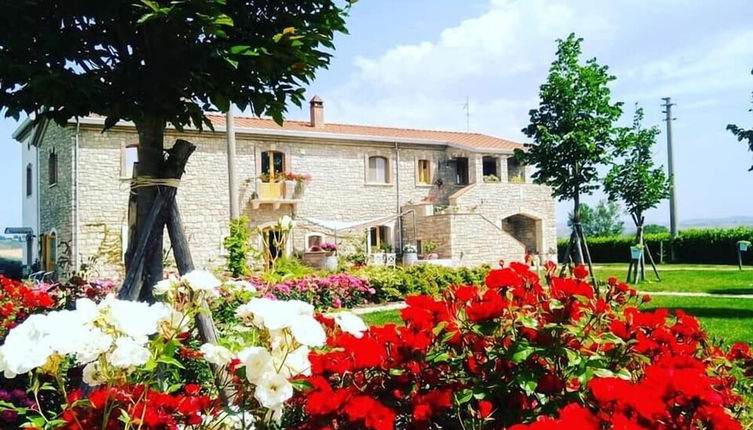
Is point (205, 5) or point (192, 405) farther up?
point (205, 5)

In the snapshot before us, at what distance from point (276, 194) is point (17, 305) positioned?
50.6 feet

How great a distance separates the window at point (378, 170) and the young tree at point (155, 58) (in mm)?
19376

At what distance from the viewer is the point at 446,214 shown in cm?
2175

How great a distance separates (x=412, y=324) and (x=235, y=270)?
10789 millimetres

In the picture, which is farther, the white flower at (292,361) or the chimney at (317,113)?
the chimney at (317,113)

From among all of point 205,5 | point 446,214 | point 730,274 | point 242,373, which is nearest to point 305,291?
point 205,5

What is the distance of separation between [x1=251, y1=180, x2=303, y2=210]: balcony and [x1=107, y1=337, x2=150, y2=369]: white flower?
18955 mm

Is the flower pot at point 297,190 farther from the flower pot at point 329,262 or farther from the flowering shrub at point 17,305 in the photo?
the flowering shrub at point 17,305

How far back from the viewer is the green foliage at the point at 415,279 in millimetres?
12367

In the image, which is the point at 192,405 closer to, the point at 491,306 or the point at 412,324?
the point at 412,324

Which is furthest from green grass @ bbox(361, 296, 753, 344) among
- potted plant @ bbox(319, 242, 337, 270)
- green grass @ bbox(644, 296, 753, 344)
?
potted plant @ bbox(319, 242, 337, 270)

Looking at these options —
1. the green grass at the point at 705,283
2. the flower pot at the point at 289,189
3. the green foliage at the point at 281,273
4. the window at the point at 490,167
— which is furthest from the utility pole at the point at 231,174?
the window at the point at 490,167

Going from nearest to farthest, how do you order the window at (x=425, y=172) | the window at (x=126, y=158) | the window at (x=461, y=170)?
1. the window at (x=126, y=158)
2. the window at (x=425, y=172)
3. the window at (x=461, y=170)

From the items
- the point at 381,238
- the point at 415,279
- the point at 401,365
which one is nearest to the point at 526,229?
the point at 381,238
